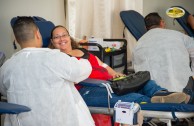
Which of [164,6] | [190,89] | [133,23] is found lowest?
[190,89]

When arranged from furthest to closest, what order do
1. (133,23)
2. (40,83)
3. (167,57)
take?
(133,23) → (167,57) → (40,83)

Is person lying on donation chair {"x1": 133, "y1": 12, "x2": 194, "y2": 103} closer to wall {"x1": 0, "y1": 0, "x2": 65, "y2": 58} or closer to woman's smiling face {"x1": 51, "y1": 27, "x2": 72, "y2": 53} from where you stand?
woman's smiling face {"x1": 51, "y1": 27, "x2": 72, "y2": 53}

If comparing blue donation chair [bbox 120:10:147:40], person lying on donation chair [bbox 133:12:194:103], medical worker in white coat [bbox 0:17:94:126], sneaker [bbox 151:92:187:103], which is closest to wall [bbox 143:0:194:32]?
blue donation chair [bbox 120:10:147:40]

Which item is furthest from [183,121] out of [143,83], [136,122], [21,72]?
[21,72]

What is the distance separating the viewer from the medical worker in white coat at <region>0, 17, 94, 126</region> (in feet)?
4.96

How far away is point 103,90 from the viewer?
201 cm

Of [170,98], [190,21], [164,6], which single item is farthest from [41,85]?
[164,6]

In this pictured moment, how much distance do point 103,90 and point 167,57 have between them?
0.61 m

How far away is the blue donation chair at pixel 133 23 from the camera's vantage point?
10.9 feet

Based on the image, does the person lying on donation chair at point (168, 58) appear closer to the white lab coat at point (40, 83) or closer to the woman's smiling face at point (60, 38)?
the woman's smiling face at point (60, 38)

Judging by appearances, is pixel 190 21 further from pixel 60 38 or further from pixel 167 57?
pixel 60 38

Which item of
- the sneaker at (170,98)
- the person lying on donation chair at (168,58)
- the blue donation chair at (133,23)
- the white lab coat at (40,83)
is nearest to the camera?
the white lab coat at (40,83)

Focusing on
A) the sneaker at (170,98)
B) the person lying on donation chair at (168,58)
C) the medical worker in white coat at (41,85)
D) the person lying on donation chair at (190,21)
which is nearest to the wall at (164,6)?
the person lying on donation chair at (190,21)

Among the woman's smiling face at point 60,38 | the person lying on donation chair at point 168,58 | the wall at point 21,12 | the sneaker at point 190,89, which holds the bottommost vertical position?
the sneaker at point 190,89
